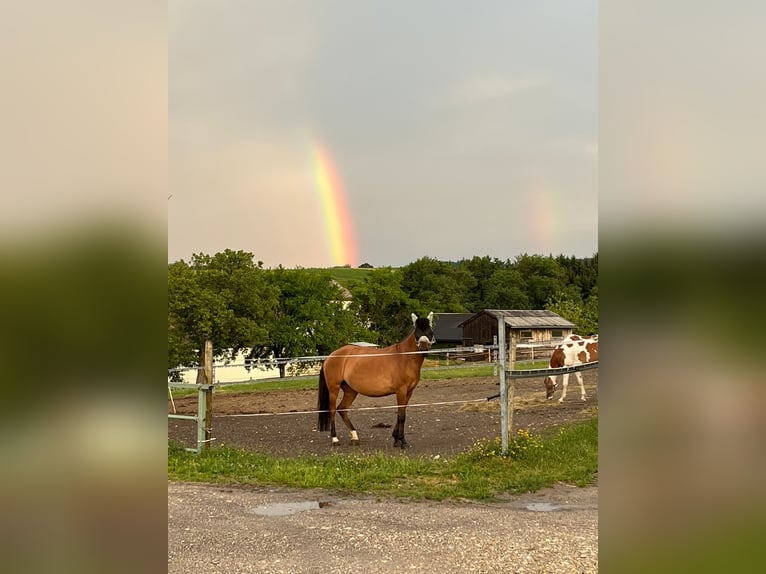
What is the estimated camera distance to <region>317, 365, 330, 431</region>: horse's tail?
8.99 meters

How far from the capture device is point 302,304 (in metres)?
29.1

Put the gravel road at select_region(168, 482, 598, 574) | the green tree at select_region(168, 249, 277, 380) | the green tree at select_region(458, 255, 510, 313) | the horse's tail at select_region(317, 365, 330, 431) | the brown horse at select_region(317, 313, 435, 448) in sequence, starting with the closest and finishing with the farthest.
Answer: the gravel road at select_region(168, 482, 598, 574) < the brown horse at select_region(317, 313, 435, 448) < the horse's tail at select_region(317, 365, 330, 431) < the green tree at select_region(168, 249, 277, 380) < the green tree at select_region(458, 255, 510, 313)

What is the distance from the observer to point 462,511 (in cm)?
511

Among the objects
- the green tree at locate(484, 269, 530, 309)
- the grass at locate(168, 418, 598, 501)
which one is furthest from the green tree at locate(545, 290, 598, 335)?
the grass at locate(168, 418, 598, 501)

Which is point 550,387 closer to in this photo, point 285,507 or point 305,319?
point 285,507

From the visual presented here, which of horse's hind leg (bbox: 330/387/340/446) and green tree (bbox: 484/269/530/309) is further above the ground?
green tree (bbox: 484/269/530/309)

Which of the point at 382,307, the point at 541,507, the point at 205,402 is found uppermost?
the point at 382,307

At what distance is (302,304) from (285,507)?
23904 mm

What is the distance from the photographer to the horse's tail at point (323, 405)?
29.5 ft

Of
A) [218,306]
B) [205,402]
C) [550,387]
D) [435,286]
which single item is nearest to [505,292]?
[435,286]

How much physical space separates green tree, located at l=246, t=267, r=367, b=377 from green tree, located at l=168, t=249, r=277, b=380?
1391mm

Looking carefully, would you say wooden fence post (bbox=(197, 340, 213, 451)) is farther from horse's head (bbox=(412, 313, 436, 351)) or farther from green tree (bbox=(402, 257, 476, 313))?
green tree (bbox=(402, 257, 476, 313))
